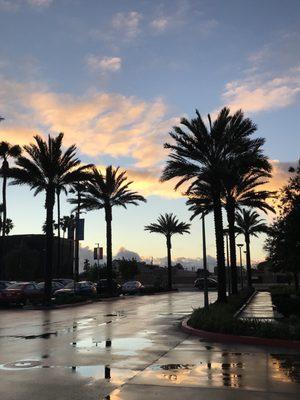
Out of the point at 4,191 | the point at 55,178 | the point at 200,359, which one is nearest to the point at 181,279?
the point at 4,191

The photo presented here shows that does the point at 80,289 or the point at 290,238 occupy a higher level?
the point at 290,238

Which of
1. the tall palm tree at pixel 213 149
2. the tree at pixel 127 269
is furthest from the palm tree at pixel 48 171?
the tree at pixel 127 269

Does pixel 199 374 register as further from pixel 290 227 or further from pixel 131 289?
pixel 131 289

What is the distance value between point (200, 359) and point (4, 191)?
146ft

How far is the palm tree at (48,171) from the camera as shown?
1320 inches

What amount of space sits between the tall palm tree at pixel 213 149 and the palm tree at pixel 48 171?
1010cm

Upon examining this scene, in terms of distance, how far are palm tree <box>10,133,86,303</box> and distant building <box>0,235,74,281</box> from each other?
37.4 m

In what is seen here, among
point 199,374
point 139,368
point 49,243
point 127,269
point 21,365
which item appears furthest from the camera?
point 127,269

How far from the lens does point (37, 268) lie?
80.3 metres

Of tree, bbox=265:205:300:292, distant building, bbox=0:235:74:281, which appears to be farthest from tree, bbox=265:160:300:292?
distant building, bbox=0:235:74:281

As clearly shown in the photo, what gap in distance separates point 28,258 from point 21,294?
157ft

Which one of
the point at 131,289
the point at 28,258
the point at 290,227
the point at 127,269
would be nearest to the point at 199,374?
the point at 290,227

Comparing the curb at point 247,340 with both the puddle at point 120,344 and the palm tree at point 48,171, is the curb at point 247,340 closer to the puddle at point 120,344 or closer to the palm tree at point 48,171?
the puddle at point 120,344

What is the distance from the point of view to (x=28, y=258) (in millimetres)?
78312
